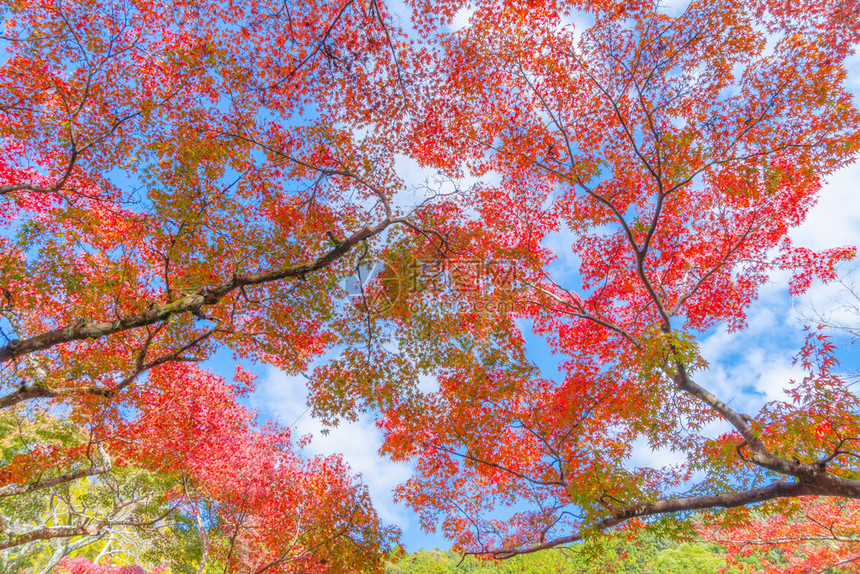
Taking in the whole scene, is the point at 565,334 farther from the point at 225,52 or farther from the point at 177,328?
the point at 225,52

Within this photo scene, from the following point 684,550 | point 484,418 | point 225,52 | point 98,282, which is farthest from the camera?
point 684,550

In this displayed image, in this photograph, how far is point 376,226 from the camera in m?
7.93

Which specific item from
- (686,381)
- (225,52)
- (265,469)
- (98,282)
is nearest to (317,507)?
(265,469)

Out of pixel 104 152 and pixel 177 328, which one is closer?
pixel 104 152

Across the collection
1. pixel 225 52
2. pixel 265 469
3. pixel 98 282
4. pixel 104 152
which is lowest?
pixel 265 469

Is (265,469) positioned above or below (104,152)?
below

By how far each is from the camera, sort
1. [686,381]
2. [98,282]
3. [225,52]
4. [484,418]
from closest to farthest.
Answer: [98,282]
[686,381]
[225,52]
[484,418]

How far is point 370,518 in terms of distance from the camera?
28.8 feet

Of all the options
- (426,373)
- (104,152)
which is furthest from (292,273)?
A: (104,152)

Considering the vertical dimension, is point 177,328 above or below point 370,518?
above

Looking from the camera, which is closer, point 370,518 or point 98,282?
point 98,282

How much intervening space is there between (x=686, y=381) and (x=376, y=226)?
740 centimetres

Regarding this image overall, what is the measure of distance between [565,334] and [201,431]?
1219 centimetres

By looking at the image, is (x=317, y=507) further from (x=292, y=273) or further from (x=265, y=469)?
(x=292, y=273)
